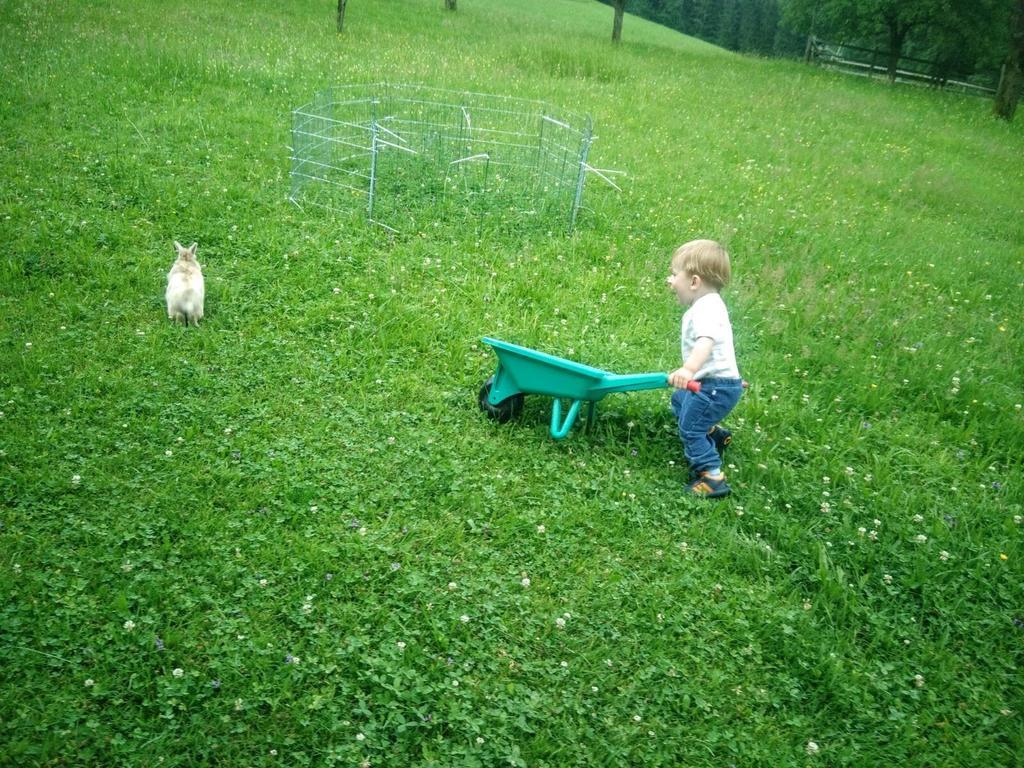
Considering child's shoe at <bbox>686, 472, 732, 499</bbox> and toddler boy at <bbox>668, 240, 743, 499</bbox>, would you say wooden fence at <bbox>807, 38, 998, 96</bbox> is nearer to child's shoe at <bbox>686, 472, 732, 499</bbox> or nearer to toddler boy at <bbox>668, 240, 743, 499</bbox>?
toddler boy at <bbox>668, 240, 743, 499</bbox>

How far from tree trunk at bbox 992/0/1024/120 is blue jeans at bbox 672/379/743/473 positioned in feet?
86.3

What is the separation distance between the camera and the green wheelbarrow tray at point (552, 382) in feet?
17.2

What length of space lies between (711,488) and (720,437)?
0.61 metres

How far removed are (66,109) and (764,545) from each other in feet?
38.0

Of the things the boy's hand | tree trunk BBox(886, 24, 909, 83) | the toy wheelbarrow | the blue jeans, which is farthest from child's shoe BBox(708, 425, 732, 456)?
tree trunk BBox(886, 24, 909, 83)

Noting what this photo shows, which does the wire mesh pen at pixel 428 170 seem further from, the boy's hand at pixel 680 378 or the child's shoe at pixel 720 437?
the boy's hand at pixel 680 378

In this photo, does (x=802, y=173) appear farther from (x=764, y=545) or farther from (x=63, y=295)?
(x=63, y=295)

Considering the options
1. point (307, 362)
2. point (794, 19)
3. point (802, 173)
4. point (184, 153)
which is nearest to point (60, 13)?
point (184, 153)

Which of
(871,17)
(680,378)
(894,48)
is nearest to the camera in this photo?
(680,378)

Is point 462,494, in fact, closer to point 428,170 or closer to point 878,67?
point 428,170

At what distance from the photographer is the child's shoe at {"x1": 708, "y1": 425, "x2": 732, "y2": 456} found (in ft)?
19.0

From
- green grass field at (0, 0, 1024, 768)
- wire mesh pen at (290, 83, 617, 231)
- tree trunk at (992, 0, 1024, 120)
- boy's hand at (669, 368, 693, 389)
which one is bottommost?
green grass field at (0, 0, 1024, 768)

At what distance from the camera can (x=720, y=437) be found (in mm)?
5805

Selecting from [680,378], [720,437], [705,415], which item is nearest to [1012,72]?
[720,437]
